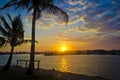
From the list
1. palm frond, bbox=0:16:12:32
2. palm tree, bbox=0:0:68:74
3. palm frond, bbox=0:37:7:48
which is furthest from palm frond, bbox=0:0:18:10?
palm frond, bbox=0:37:7:48

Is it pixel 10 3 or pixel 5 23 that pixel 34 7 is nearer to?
pixel 10 3

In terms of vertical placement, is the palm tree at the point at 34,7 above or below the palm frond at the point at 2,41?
above

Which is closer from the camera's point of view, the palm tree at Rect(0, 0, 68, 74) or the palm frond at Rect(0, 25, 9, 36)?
the palm tree at Rect(0, 0, 68, 74)

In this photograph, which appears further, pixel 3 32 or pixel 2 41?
pixel 2 41

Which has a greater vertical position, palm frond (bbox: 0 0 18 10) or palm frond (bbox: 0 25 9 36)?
palm frond (bbox: 0 0 18 10)

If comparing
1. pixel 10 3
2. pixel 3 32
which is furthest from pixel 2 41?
pixel 10 3

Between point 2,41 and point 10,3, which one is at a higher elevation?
point 10,3

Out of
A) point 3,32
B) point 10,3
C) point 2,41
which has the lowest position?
point 2,41

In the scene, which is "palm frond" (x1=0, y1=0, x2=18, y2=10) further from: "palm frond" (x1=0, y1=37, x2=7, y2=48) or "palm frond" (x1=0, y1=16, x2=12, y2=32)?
"palm frond" (x1=0, y1=37, x2=7, y2=48)

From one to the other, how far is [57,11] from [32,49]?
444cm

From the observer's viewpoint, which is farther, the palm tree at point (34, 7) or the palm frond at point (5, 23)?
the palm frond at point (5, 23)

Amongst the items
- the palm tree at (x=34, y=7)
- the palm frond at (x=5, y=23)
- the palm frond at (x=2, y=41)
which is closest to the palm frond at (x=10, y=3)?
the palm tree at (x=34, y=7)

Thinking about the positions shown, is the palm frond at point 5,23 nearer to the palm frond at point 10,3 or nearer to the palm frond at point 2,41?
the palm frond at point 2,41

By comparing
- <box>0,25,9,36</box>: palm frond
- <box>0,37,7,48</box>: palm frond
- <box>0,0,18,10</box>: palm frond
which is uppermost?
<box>0,0,18,10</box>: palm frond
